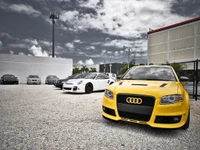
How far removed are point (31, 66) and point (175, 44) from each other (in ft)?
145

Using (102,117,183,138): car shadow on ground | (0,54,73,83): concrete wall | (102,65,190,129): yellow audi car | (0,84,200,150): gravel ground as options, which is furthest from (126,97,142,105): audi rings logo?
(0,54,73,83): concrete wall

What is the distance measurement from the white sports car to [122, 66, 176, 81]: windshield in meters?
4.83

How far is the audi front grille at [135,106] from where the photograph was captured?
109 inches

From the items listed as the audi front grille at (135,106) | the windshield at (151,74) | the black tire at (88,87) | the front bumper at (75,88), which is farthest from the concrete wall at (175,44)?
the audi front grille at (135,106)

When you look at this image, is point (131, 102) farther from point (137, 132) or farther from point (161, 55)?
point (161, 55)

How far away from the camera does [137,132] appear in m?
3.04

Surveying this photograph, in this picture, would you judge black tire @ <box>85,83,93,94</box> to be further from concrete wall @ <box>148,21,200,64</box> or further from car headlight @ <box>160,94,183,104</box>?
concrete wall @ <box>148,21,200,64</box>

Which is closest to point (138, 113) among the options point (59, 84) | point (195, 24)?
point (59, 84)

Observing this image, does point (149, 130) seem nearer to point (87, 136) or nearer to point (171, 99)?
point (171, 99)

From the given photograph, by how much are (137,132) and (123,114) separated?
49 cm

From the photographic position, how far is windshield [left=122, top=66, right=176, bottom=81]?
3849mm

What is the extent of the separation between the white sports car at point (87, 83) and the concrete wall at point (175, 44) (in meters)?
44.1

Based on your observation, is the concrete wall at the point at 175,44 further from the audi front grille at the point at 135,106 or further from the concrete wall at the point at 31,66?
the audi front grille at the point at 135,106

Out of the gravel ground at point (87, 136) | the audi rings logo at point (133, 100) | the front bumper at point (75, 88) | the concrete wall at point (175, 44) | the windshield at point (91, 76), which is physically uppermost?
the concrete wall at point (175, 44)
